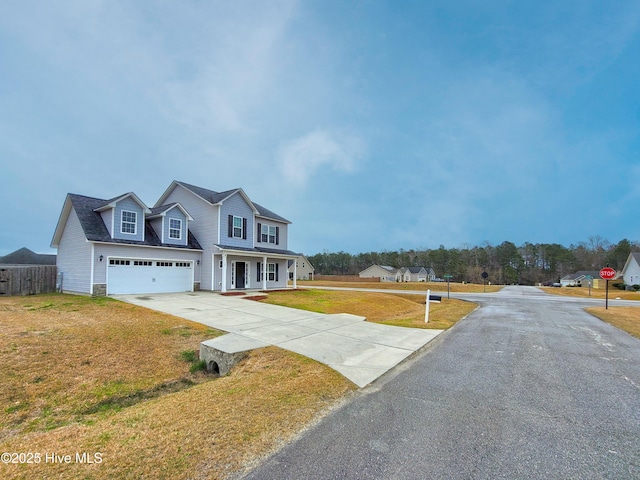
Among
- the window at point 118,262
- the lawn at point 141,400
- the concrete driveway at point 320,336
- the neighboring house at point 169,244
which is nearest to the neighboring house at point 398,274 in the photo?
the neighboring house at point 169,244

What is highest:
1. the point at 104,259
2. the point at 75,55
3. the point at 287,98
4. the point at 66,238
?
the point at 287,98

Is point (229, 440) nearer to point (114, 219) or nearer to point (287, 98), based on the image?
point (114, 219)

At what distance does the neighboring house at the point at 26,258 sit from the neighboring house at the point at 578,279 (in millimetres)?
94285

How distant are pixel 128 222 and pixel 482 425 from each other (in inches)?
771

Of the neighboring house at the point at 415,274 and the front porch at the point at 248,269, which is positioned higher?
the front porch at the point at 248,269

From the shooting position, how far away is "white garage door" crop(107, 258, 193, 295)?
16.9 meters

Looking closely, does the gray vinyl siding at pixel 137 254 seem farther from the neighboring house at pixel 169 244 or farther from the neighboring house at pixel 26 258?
the neighboring house at pixel 26 258

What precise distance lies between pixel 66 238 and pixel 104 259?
4.64m

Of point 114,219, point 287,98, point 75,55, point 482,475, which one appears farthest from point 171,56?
point 482,475

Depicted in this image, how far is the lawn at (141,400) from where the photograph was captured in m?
2.85

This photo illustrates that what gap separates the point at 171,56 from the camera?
15.8 m

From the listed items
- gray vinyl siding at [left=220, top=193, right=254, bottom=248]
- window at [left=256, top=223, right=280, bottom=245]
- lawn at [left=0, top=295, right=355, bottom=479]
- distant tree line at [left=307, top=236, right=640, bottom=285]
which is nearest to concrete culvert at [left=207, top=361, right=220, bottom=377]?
lawn at [left=0, top=295, right=355, bottom=479]

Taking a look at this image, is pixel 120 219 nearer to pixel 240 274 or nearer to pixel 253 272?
pixel 240 274

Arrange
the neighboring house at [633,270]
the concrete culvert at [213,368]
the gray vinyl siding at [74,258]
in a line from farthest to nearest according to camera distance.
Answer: the neighboring house at [633,270], the gray vinyl siding at [74,258], the concrete culvert at [213,368]
